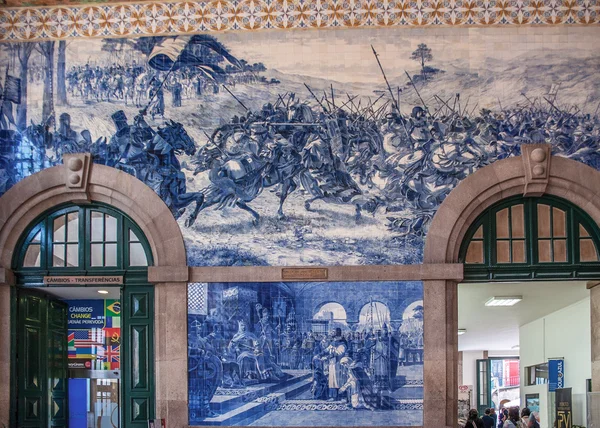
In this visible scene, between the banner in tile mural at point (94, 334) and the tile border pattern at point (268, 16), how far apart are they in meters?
5.13

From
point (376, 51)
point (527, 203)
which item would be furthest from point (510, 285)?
point (376, 51)

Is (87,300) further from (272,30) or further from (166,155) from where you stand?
(272,30)

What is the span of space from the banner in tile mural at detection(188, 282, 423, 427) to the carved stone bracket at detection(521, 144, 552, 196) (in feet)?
8.06

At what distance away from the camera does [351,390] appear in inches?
615

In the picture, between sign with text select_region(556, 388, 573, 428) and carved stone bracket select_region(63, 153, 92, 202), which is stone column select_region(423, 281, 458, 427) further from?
carved stone bracket select_region(63, 153, 92, 202)

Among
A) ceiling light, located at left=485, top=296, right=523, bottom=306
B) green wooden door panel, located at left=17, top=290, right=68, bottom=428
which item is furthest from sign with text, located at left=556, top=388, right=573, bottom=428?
green wooden door panel, located at left=17, top=290, right=68, bottom=428

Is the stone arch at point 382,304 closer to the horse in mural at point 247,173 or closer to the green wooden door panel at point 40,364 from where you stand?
the horse in mural at point 247,173

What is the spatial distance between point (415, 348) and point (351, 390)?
123 centimetres

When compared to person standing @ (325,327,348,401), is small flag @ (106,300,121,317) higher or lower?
higher

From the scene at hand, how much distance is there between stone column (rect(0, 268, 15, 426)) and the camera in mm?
16000

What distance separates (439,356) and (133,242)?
17.7 feet

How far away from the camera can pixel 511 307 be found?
21312mm

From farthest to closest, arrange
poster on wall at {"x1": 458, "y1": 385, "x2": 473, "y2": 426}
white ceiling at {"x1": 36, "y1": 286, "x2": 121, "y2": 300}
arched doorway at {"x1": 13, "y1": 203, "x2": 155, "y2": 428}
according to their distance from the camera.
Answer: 1. poster on wall at {"x1": 458, "y1": 385, "x2": 473, "y2": 426}
2. white ceiling at {"x1": 36, "y1": 286, "x2": 121, "y2": 300}
3. arched doorway at {"x1": 13, "y1": 203, "x2": 155, "y2": 428}

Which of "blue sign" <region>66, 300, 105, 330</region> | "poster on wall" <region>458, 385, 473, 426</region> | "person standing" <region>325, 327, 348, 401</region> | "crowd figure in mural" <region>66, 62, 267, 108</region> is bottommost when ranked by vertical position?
"poster on wall" <region>458, 385, 473, 426</region>
